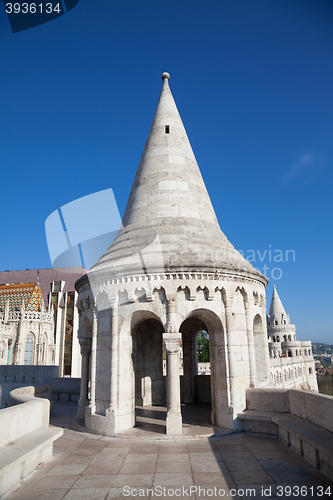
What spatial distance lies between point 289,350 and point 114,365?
42.0 m

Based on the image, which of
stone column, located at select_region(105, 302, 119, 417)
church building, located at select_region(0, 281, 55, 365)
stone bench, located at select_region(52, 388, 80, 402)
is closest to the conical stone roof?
stone column, located at select_region(105, 302, 119, 417)

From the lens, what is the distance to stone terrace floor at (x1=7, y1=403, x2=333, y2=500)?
4992mm

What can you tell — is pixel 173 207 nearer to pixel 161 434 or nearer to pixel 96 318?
pixel 96 318

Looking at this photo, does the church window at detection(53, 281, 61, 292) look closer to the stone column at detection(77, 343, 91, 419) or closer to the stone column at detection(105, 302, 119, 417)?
the stone column at detection(77, 343, 91, 419)

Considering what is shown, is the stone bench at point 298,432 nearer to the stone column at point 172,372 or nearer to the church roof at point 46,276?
the stone column at point 172,372

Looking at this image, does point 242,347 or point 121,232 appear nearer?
point 242,347

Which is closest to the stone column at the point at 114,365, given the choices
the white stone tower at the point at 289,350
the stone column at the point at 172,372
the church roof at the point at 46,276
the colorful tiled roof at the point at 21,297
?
the stone column at the point at 172,372

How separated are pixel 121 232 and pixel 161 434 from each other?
6.03 metres

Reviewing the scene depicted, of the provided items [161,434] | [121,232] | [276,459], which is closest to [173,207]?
[121,232]

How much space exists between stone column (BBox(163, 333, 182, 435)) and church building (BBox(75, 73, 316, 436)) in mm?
23

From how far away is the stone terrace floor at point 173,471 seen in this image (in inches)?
197

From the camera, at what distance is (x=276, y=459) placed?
20.5ft

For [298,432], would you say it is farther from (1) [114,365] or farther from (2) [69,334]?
(2) [69,334]

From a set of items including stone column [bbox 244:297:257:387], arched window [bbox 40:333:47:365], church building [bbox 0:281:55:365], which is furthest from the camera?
arched window [bbox 40:333:47:365]
